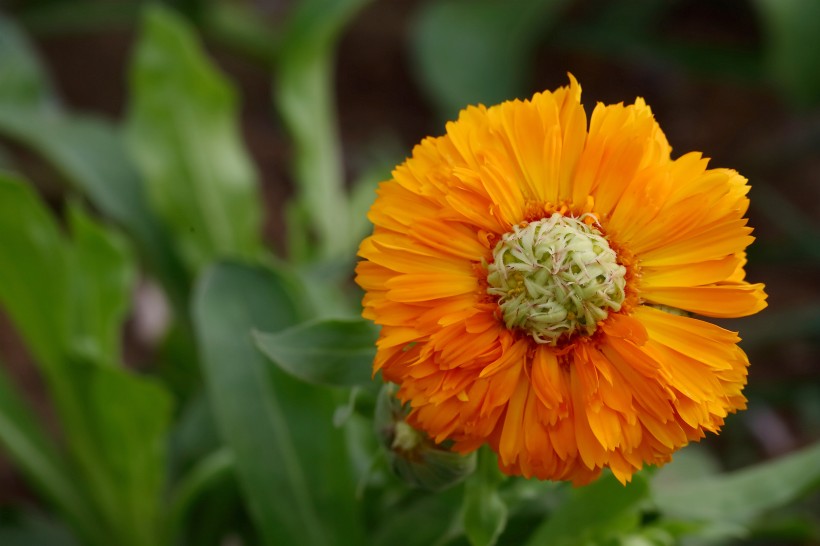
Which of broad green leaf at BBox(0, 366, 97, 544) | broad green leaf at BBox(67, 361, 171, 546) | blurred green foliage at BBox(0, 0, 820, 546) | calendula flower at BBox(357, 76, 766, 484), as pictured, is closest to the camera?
calendula flower at BBox(357, 76, 766, 484)

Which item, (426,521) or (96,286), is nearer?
(426,521)

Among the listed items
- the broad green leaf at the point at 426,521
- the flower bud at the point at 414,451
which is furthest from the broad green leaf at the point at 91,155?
the flower bud at the point at 414,451

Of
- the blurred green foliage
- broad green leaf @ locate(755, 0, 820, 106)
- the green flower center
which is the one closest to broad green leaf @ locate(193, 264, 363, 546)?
the blurred green foliage

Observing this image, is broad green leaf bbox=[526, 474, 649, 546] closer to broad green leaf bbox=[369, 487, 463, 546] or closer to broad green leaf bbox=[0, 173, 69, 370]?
broad green leaf bbox=[369, 487, 463, 546]

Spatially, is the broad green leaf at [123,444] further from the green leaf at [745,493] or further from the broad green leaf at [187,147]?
the green leaf at [745,493]

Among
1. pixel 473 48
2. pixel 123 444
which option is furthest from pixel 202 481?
pixel 473 48

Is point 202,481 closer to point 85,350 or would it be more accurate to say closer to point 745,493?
point 85,350
